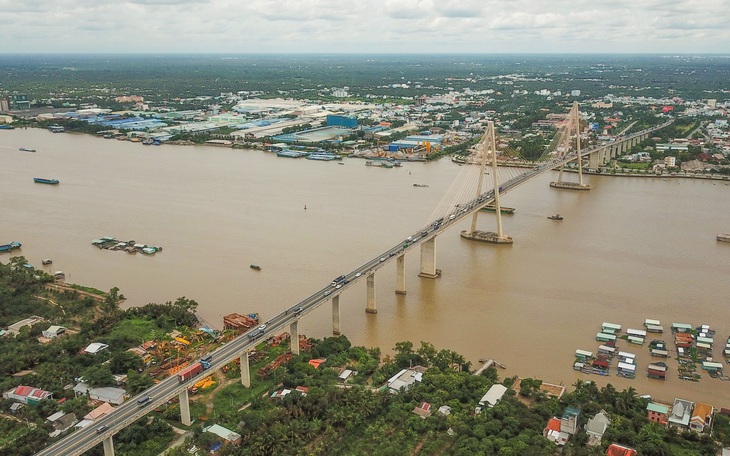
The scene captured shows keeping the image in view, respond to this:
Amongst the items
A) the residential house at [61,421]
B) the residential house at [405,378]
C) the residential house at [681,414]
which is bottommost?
the residential house at [681,414]

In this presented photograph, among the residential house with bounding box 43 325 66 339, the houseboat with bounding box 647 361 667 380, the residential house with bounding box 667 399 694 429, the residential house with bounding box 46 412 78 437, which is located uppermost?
the residential house with bounding box 43 325 66 339

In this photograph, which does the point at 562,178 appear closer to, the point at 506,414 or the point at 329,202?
the point at 329,202

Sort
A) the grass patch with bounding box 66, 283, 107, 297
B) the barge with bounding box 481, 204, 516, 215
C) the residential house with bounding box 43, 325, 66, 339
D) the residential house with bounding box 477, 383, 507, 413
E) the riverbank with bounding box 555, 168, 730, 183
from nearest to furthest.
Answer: the residential house with bounding box 477, 383, 507, 413 < the residential house with bounding box 43, 325, 66, 339 < the grass patch with bounding box 66, 283, 107, 297 < the barge with bounding box 481, 204, 516, 215 < the riverbank with bounding box 555, 168, 730, 183

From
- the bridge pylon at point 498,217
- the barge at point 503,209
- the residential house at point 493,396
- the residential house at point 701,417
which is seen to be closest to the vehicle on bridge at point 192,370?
the residential house at point 493,396

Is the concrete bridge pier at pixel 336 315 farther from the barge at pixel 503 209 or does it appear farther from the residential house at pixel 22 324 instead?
the barge at pixel 503 209

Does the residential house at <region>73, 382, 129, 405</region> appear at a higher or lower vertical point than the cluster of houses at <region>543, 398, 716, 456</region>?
higher

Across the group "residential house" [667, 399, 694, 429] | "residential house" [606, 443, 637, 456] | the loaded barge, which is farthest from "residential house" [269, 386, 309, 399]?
the loaded barge

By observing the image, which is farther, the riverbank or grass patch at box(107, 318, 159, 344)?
the riverbank

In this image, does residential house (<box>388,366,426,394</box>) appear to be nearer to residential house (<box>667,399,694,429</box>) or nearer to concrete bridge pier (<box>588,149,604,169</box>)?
residential house (<box>667,399,694,429</box>)
